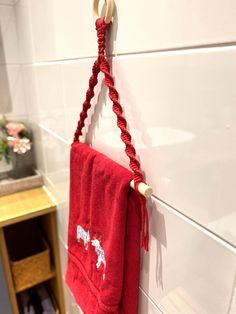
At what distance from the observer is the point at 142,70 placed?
43cm

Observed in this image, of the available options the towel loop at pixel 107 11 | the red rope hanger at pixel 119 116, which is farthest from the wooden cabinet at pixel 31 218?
the towel loop at pixel 107 11

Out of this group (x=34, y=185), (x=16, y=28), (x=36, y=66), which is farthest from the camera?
(x=34, y=185)

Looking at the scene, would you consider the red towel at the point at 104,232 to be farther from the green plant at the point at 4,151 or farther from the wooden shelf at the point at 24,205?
the green plant at the point at 4,151

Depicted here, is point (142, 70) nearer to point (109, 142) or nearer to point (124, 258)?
point (109, 142)

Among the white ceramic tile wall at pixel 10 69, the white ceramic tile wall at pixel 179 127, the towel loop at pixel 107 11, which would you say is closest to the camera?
the white ceramic tile wall at pixel 179 127

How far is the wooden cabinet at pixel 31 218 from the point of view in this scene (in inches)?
38.8

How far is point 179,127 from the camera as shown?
0.38m

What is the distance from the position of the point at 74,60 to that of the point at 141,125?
0.97ft

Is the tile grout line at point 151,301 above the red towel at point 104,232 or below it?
below

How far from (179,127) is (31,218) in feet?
3.12

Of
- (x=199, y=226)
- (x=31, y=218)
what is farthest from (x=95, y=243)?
(x=31, y=218)

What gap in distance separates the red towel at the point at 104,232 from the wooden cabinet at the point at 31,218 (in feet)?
1.19

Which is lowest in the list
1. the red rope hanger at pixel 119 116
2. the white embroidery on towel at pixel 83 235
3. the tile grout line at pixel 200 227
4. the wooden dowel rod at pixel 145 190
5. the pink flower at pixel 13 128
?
the white embroidery on towel at pixel 83 235

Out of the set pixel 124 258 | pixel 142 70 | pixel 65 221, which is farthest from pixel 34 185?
pixel 142 70
